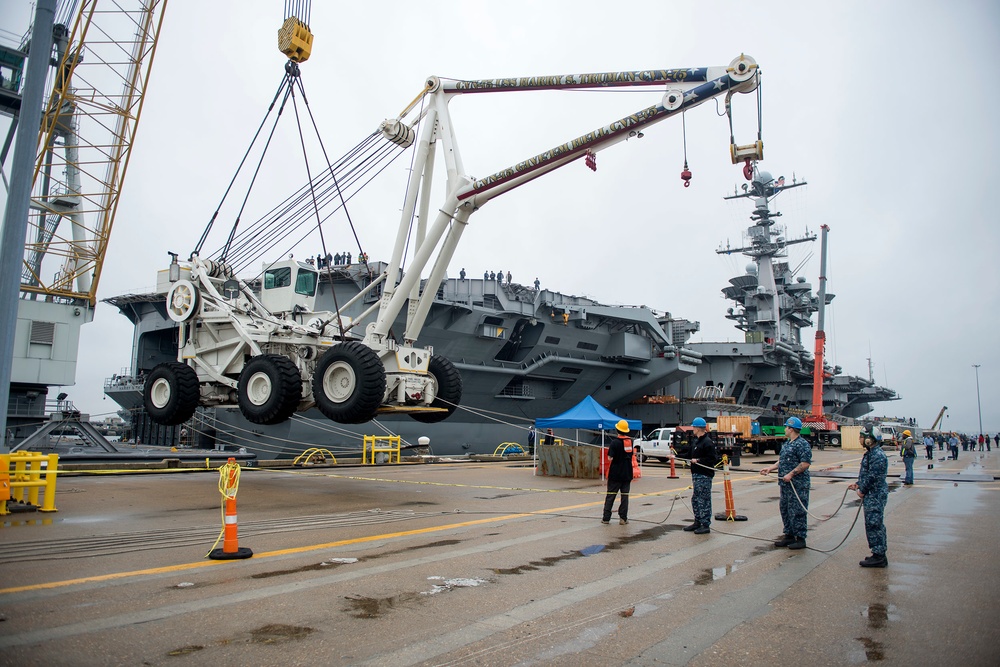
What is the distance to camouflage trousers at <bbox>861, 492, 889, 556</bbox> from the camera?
23.3 feet

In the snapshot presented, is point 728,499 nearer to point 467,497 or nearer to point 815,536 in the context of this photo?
point 815,536

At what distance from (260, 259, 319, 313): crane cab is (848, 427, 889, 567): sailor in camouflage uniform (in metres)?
10.8

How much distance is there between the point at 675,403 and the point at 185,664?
40058 millimetres

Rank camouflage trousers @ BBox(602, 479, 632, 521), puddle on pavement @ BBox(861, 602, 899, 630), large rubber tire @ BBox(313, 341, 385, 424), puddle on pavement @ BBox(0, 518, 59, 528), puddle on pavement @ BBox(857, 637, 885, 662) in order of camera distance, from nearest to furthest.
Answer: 1. puddle on pavement @ BBox(857, 637, 885, 662)
2. puddle on pavement @ BBox(861, 602, 899, 630)
3. puddle on pavement @ BBox(0, 518, 59, 528)
4. camouflage trousers @ BBox(602, 479, 632, 521)
5. large rubber tire @ BBox(313, 341, 385, 424)

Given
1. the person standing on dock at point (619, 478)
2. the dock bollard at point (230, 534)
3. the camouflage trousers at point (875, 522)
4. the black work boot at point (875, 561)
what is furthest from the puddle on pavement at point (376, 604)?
the person standing on dock at point (619, 478)

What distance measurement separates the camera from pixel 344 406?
12117mm

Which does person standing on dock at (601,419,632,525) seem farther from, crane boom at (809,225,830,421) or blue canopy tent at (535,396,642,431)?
crane boom at (809,225,830,421)

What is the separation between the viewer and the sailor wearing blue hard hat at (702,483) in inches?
364

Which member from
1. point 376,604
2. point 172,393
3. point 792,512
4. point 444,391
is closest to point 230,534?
point 376,604

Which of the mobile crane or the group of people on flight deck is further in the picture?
the mobile crane

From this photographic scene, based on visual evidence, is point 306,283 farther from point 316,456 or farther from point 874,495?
point 316,456

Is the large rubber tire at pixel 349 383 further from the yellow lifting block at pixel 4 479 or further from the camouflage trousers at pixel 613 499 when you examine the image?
the yellow lifting block at pixel 4 479

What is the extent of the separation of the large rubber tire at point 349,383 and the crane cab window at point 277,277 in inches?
101

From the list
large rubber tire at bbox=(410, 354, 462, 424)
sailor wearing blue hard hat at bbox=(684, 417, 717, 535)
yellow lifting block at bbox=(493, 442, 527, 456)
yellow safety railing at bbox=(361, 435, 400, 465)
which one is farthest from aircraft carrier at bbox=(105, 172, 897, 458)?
sailor wearing blue hard hat at bbox=(684, 417, 717, 535)
